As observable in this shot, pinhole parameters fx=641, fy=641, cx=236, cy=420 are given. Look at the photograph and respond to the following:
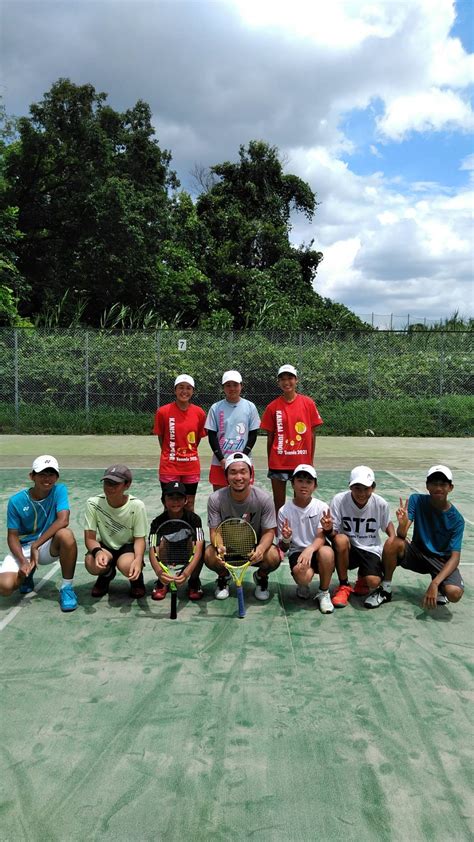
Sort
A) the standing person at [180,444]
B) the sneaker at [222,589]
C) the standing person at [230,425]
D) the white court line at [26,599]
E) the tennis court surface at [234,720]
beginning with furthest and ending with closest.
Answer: the standing person at [180,444], the standing person at [230,425], the sneaker at [222,589], the white court line at [26,599], the tennis court surface at [234,720]

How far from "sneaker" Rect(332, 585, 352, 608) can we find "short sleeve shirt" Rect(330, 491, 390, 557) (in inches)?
12.5

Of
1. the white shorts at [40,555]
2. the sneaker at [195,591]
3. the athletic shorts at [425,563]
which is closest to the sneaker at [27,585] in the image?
the white shorts at [40,555]

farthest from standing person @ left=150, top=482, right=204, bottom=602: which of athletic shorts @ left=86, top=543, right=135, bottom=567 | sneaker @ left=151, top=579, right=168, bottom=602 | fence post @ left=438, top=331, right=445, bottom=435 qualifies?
fence post @ left=438, top=331, right=445, bottom=435

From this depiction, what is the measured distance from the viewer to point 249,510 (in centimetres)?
450

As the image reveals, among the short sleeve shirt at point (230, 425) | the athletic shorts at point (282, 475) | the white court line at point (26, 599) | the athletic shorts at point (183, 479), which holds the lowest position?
the white court line at point (26, 599)

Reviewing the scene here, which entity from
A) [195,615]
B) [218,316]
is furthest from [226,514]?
[218,316]

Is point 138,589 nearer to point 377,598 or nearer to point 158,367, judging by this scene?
point 377,598

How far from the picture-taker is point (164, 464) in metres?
5.68

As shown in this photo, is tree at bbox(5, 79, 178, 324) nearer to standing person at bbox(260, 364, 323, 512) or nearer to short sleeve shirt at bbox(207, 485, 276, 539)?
standing person at bbox(260, 364, 323, 512)

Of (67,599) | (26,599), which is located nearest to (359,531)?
(67,599)

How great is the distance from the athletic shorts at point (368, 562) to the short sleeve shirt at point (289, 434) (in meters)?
1.30

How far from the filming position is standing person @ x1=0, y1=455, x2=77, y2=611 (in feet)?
14.3

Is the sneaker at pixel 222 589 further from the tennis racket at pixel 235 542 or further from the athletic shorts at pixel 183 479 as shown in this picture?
the athletic shorts at pixel 183 479

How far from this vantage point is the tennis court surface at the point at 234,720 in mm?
2367
